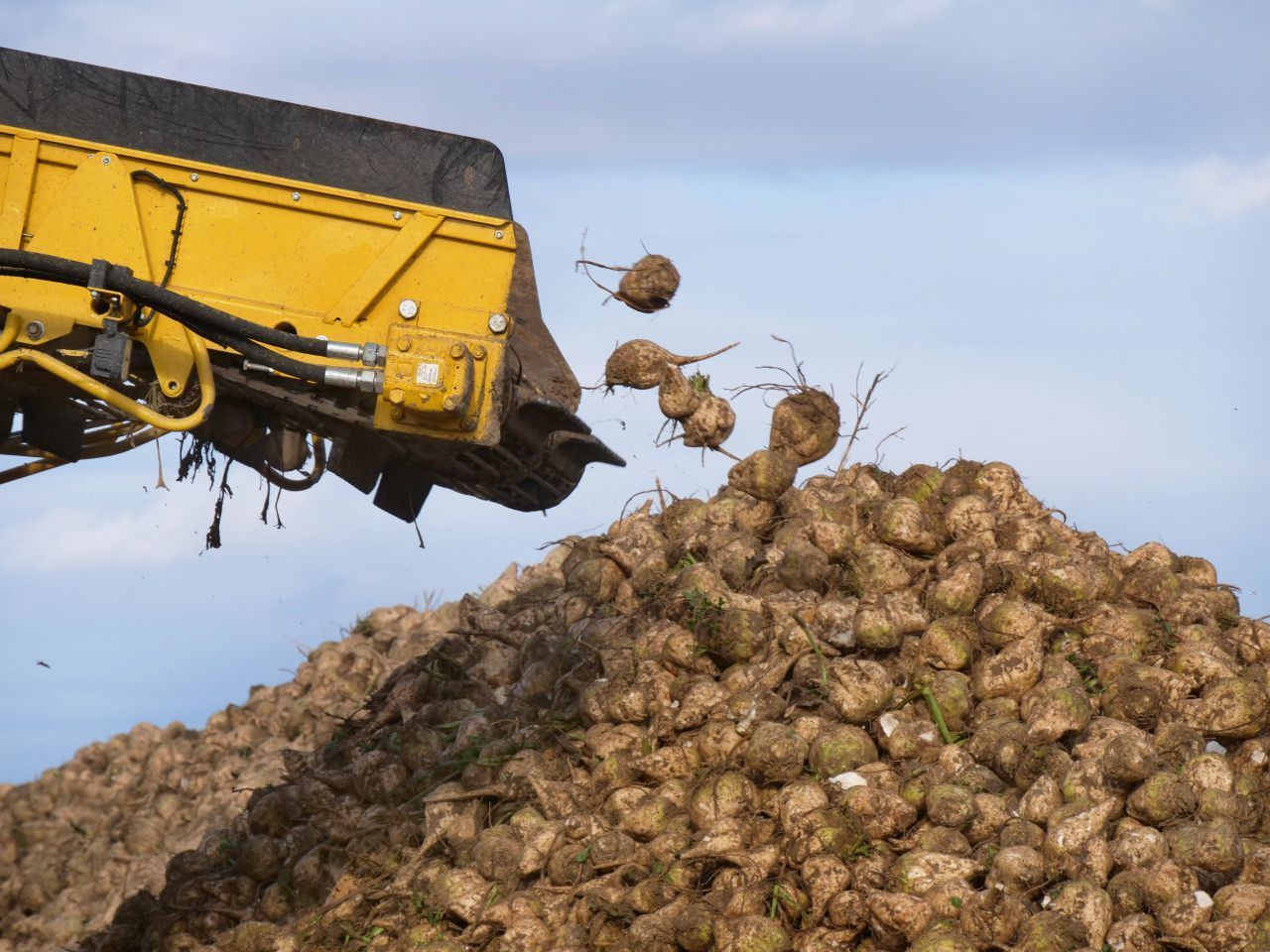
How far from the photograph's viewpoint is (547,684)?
661 cm

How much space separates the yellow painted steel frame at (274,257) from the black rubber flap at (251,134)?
2.6 inches

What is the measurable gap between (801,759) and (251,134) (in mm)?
3032

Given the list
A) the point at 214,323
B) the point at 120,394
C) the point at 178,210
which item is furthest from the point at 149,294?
the point at 178,210

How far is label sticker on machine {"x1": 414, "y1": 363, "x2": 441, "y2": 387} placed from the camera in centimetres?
476

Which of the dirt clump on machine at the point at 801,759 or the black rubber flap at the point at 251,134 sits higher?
the black rubber flap at the point at 251,134

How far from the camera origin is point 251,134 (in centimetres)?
508

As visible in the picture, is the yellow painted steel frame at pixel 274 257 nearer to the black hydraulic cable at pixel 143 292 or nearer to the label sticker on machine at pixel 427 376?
the label sticker on machine at pixel 427 376

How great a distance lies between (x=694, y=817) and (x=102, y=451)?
2.80 meters

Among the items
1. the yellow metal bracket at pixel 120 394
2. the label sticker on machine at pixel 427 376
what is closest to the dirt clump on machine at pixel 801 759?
the label sticker on machine at pixel 427 376

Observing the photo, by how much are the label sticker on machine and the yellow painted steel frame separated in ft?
0.08

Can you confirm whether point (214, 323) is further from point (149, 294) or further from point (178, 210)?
point (178, 210)

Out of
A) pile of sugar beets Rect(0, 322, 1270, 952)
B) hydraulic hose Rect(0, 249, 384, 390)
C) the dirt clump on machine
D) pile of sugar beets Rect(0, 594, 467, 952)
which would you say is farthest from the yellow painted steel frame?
pile of sugar beets Rect(0, 594, 467, 952)

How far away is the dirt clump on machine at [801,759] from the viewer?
16.7 ft

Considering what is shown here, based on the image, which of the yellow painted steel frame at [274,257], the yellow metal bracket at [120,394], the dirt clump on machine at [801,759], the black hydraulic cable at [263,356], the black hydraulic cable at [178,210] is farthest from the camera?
the dirt clump on machine at [801,759]
